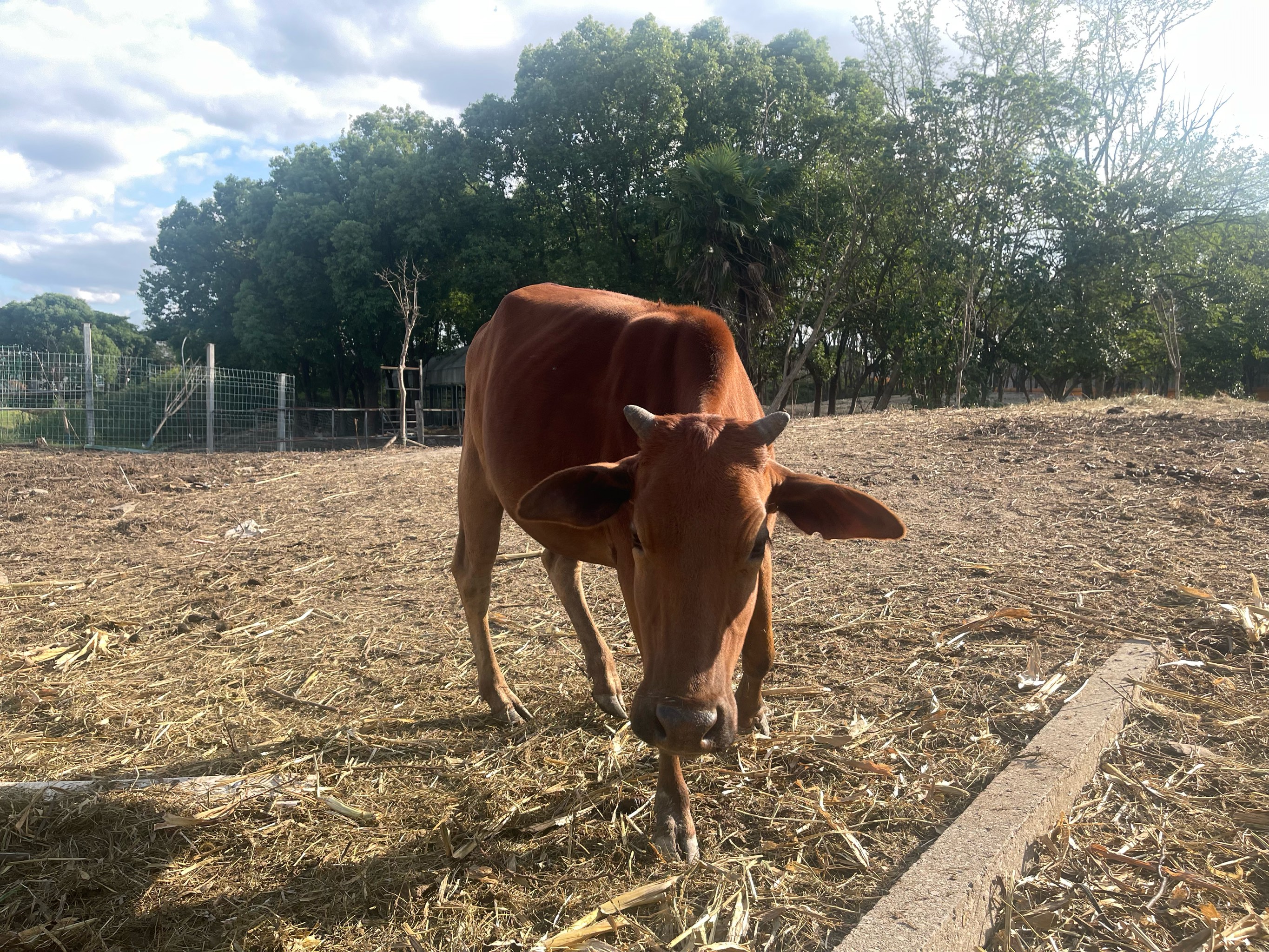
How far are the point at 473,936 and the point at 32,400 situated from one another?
21.7 metres

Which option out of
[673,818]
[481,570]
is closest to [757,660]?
[673,818]

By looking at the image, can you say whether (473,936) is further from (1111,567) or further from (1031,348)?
(1031,348)

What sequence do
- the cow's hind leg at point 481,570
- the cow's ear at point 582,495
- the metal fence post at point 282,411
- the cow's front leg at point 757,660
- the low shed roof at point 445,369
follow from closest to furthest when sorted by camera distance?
the cow's ear at point 582,495, the cow's front leg at point 757,660, the cow's hind leg at point 481,570, the metal fence post at point 282,411, the low shed roof at point 445,369

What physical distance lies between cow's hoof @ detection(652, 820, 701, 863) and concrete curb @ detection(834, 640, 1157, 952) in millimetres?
678

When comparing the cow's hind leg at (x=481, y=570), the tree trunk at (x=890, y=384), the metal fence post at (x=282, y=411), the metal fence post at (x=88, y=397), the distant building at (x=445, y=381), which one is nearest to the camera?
the cow's hind leg at (x=481, y=570)

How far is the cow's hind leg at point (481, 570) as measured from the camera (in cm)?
404

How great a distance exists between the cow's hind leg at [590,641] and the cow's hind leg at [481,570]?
40 centimetres

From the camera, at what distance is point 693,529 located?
232 centimetres

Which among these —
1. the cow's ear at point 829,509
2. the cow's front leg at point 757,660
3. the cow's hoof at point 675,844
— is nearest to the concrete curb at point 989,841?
the cow's hoof at point 675,844

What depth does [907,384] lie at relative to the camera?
35.3 metres

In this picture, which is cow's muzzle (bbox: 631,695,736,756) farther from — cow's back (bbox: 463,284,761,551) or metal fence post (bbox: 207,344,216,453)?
metal fence post (bbox: 207,344,216,453)

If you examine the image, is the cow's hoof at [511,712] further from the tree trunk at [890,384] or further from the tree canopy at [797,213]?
the tree trunk at [890,384]

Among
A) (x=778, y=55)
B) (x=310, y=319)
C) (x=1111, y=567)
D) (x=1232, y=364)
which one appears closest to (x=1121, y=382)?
(x=1232, y=364)

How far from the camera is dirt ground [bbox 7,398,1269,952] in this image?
8.45ft
